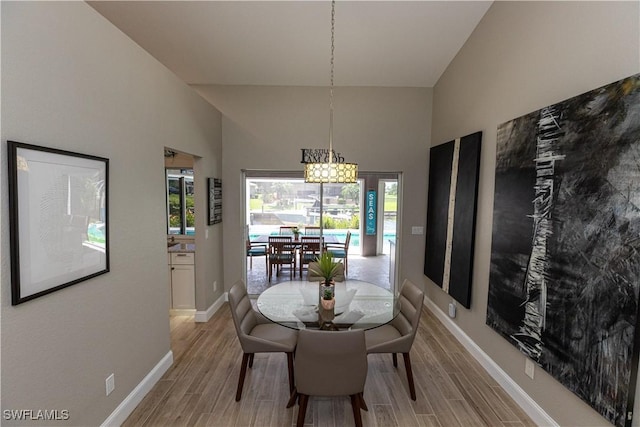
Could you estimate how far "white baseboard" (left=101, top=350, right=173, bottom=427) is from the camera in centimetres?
216

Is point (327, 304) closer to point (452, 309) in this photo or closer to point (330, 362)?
point (330, 362)

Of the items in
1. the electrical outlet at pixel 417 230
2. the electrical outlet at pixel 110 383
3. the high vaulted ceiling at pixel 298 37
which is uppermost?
the high vaulted ceiling at pixel 298 37

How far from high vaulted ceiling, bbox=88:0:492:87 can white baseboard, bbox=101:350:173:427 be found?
3.48 metres

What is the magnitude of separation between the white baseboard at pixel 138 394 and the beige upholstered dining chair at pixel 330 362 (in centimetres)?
140

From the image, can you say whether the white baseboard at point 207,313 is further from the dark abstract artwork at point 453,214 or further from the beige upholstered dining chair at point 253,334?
the dark abstract artwork at point 453,214

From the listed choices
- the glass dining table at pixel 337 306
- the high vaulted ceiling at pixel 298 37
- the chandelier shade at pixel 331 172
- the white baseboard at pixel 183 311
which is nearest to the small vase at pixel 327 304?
the glass dining table at pixel 337 306

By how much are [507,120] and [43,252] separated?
358 cm

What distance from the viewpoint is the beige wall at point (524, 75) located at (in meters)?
1.81

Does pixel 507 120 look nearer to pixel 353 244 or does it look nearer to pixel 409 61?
pixel 409 61

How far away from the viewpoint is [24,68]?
1449 mm

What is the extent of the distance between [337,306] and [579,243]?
6.11 ft

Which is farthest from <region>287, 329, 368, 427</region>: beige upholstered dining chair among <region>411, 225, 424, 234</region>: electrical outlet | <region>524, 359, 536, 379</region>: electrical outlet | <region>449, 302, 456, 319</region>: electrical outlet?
<region>411, 225, 424, 234</region>: electrical outlet

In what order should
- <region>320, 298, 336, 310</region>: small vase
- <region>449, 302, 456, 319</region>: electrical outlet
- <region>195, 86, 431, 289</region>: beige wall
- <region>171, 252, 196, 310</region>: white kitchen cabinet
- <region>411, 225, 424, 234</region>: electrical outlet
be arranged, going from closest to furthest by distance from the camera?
<region>320, 298, 336, 310</region>: small vase < <region>449, 302, 456, 319</region>: electrical outlet < <region>171, 252, 196, 310</region>: white kitchen cabinet < <region>195, 86, 431, 289</region>: beige wall < <region>411, 225, 424, 234</region>: electrical outlet

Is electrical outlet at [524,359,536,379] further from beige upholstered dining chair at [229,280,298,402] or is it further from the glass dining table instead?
beige upholstered dining chair at [229,280,298,402]
